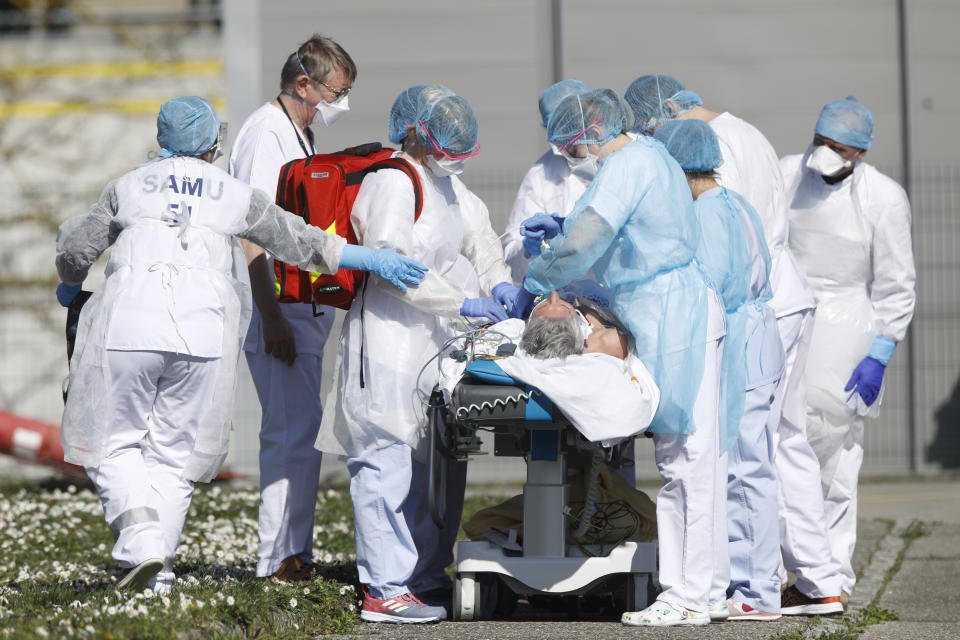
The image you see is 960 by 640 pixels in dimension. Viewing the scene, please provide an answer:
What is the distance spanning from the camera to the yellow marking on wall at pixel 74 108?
11.6 m

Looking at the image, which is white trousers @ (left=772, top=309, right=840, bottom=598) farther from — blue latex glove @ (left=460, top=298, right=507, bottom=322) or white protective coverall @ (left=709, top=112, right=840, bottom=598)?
blue latex glove @ (left=460, top=298, right=507, bottom=322)

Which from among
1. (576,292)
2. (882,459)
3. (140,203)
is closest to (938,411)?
(882,459)

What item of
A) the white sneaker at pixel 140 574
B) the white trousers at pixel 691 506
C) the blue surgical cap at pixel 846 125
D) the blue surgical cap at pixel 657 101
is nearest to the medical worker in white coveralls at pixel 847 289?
the blue surgical cap at pixel 846 125

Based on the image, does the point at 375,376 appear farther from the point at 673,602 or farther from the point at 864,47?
the point at 864,47

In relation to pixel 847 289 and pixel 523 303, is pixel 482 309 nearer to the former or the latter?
pixel 523 303

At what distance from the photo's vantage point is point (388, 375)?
15.5ft

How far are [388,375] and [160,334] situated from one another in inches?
33.1

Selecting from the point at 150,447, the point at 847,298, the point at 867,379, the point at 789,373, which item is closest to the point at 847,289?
the point at 847,298

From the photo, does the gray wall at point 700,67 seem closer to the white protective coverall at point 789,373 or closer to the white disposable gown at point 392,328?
the white protective coverall at point 789,373

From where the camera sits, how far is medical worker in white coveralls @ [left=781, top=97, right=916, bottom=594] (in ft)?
18.1

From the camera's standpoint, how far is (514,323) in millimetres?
4734

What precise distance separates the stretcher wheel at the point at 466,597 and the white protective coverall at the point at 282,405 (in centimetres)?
90

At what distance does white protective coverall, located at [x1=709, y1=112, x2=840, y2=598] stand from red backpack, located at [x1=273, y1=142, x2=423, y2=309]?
53.6 inches

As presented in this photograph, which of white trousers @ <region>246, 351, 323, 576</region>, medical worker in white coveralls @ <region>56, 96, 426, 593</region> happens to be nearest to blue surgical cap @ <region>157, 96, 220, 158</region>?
medical worker in white coveralls @ <region>56, 96, 426, 593</region>
